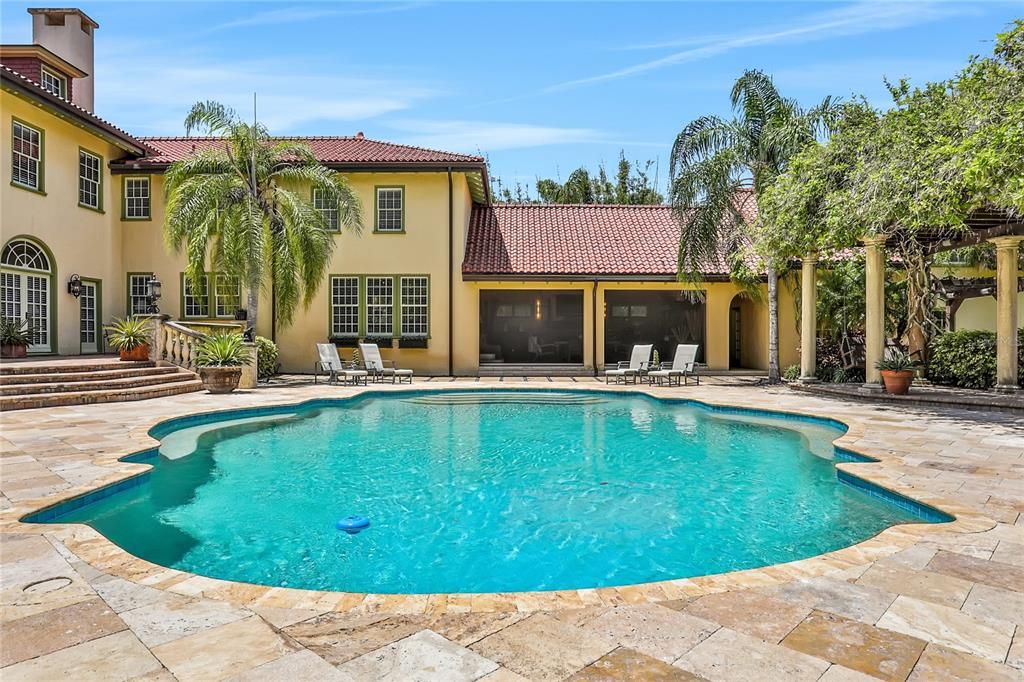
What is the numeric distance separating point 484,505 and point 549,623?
3255mm

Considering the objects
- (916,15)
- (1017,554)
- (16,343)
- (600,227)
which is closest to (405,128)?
(600,227)

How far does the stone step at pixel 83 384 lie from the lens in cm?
1143

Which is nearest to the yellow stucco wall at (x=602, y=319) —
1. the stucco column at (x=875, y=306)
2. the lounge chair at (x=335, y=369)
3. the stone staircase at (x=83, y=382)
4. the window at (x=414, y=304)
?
the window at (x=414, y=304)

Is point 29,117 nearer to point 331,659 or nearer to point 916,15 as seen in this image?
point 331,659

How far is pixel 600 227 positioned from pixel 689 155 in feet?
22.4

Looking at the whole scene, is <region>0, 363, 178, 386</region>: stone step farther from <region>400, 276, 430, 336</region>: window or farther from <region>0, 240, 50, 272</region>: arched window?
<region>400, 276, 430, 336</region>: window

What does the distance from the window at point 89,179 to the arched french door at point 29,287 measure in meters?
2.21

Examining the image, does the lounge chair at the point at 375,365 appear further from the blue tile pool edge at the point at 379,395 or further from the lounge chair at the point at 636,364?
the lounge chair at the point at 636,364

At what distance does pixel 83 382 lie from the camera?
12.3m

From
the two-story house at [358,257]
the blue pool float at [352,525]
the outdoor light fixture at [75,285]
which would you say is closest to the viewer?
the blue pool float at [352,525]

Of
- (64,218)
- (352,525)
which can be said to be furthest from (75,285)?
(352,525)

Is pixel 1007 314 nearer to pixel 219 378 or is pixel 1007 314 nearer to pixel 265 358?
pixel 219 378

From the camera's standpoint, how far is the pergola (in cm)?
1253

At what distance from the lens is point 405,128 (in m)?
25.4
